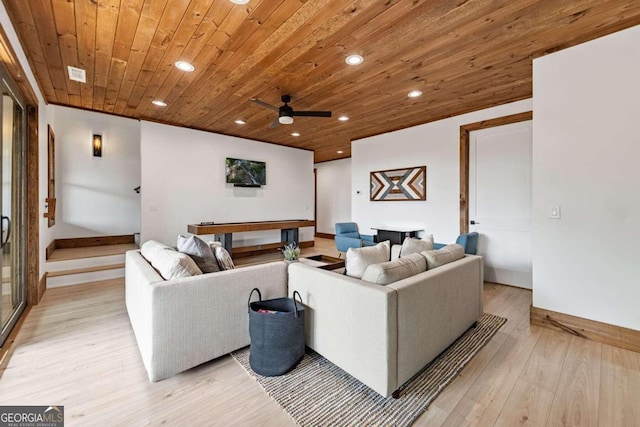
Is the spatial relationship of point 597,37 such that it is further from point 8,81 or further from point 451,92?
point 8,81

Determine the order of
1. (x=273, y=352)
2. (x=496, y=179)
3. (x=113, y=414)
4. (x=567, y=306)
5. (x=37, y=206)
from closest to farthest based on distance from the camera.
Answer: (x=113, y=414) < (x=273, y=352) < (x=567, y=306) < (x=37, y=206) < (x=496, y=179)

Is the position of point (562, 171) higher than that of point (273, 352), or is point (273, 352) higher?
point (562, 171)

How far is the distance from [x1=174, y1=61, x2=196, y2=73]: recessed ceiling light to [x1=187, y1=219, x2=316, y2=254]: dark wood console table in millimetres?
2589

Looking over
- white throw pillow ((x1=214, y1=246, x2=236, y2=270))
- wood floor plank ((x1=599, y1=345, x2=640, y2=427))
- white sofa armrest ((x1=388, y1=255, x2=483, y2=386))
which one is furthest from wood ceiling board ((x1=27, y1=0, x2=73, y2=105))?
wood floor plank ((x1=599, y1=345, x2=640, y2=427))

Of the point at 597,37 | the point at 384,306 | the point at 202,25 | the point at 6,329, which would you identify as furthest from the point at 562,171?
the point at 6,329

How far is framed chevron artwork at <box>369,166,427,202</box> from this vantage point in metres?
4.90

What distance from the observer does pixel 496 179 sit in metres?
4.03

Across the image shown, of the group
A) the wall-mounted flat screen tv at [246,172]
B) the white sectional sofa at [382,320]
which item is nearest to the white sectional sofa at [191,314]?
the white sectional sofa at [382,320]

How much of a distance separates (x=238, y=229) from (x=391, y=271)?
12.6ft

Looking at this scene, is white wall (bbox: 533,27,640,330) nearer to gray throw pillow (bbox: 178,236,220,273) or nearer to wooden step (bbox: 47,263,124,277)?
gray throw pillow (bbox: 178,236,220,273)

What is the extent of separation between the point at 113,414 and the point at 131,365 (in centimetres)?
53

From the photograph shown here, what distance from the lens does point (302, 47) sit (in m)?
2.46

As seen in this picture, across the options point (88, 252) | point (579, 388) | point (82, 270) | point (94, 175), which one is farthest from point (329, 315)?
point (94, 175)

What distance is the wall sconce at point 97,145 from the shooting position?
5340 mm
